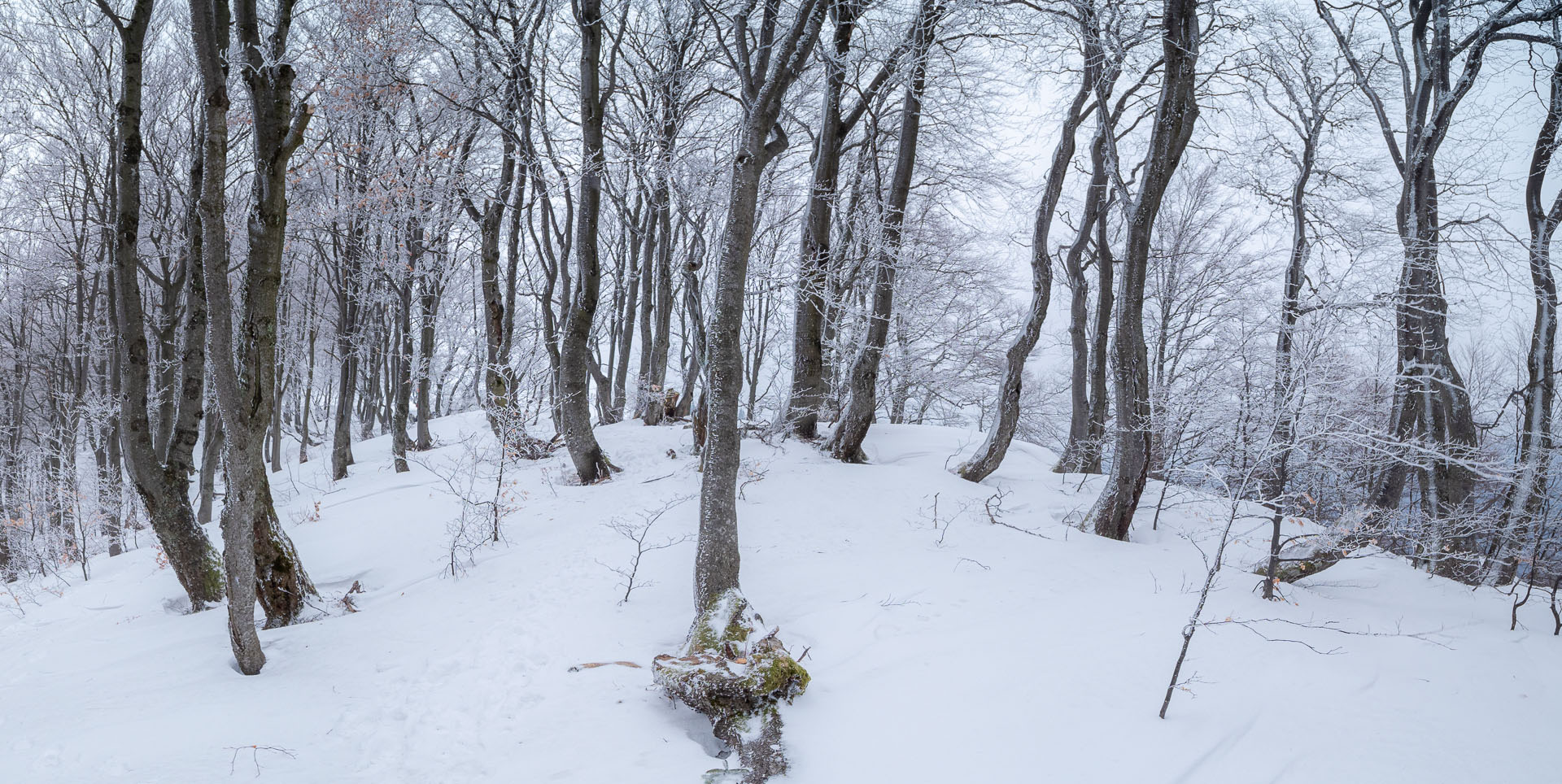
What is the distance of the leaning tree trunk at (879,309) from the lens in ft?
26.3

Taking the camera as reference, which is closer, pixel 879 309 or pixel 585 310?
pixel 585 310

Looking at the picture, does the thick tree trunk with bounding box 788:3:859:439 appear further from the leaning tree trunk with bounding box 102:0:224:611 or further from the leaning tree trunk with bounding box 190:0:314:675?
the leaning tree trunk with bounding box 102:0:224:611

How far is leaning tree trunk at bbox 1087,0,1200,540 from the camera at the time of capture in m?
5.91

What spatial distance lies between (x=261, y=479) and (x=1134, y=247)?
7.45 meters

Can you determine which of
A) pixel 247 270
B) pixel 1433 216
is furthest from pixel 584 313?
pixel 1433 216

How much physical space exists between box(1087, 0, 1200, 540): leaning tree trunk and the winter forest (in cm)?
4

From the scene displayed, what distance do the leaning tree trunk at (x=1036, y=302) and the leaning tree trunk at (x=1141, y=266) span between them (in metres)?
1.32

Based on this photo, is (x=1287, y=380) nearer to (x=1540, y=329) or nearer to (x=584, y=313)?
(x=1540, y=329)

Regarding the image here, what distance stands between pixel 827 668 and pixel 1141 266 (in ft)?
15.9

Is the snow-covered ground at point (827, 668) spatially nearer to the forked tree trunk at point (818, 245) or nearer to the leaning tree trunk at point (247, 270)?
the leaning tree trunk at point (247, 270)

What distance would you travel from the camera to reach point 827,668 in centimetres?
397

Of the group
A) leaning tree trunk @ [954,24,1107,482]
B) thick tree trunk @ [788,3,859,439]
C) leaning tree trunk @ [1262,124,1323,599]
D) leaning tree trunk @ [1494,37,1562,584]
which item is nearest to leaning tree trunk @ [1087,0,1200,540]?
leaning tree trunk @ [1262,124,1323,599]

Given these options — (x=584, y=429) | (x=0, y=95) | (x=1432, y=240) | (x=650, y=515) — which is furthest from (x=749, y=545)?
(x=0, y=95)

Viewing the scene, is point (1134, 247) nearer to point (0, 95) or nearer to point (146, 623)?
A: point (146, 623)
